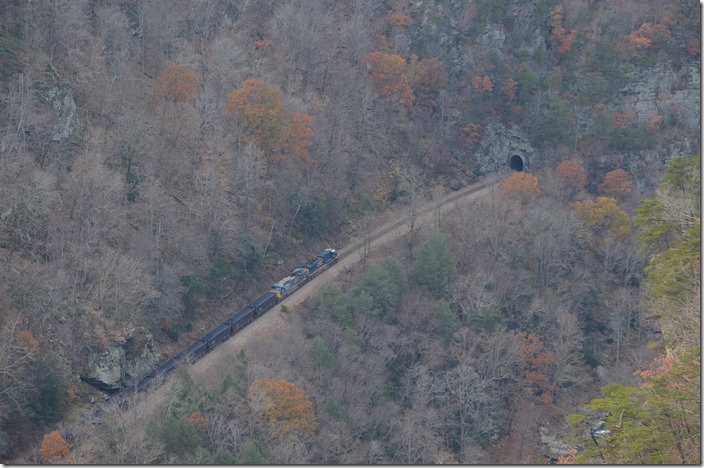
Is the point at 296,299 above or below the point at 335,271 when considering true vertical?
above

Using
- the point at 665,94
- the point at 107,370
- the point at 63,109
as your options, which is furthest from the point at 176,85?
the point at 665,94

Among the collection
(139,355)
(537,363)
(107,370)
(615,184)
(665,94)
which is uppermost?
(107,370)

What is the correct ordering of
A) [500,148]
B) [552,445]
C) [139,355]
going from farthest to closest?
[500,148]
[552,445]
[139,355]

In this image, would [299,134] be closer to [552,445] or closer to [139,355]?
[139,355]

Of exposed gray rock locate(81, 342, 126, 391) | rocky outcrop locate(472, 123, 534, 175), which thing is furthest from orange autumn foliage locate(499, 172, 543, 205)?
exposed gray rock locate(81, 342, 126, 391)

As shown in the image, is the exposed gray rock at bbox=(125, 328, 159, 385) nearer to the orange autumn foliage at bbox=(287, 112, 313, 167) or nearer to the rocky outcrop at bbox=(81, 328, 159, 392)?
the rocky outcrop at bbox=(81, 328, 159, 392)

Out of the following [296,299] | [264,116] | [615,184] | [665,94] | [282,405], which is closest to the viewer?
[282,405]

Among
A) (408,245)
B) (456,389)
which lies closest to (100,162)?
(408,245)
